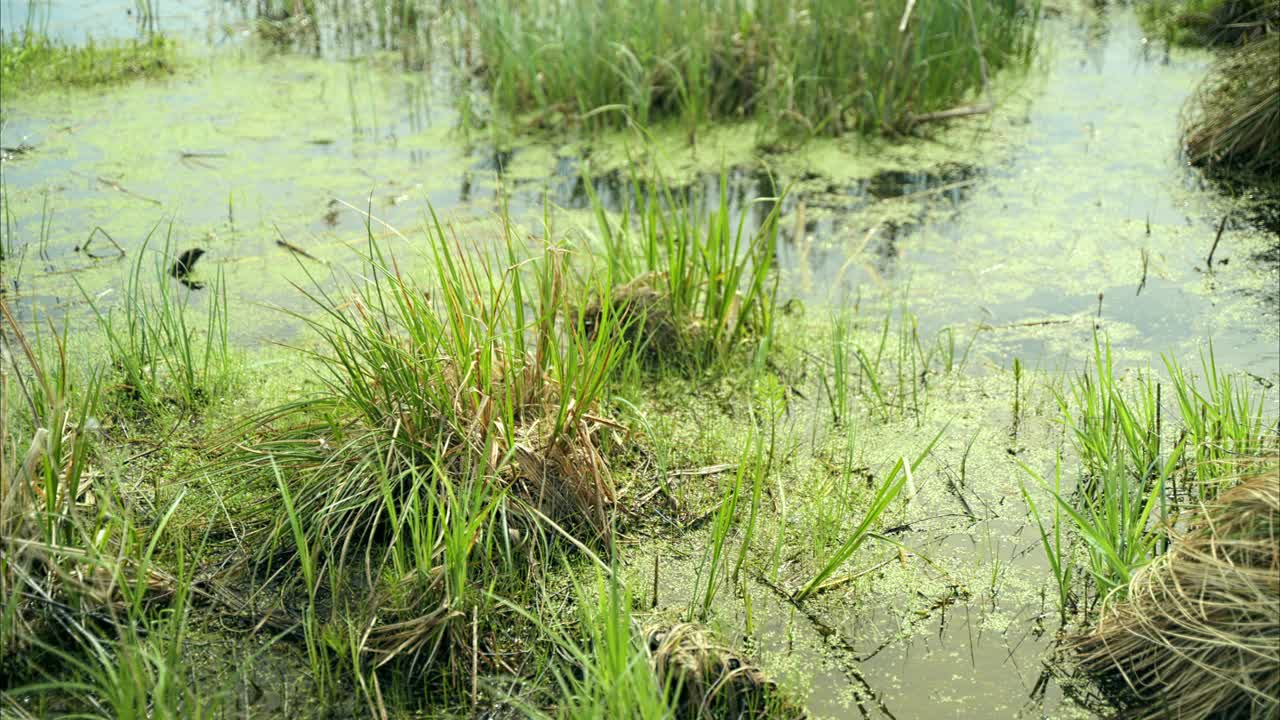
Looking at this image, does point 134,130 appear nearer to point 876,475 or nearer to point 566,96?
point 566,96

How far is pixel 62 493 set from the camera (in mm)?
1872

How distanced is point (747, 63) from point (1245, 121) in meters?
1.91

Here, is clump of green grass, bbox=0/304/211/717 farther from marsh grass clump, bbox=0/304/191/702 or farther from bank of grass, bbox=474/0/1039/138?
bank of grass, bbox=474/0/1039/138

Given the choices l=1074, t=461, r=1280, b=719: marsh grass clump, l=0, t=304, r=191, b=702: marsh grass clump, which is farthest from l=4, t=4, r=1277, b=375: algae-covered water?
l=1074, t=461, r=1280, b=719: marsh grass clump

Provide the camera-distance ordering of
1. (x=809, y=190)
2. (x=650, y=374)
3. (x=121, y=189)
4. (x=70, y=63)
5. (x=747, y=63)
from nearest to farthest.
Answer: (x=650, y=374) → (x=121, y=189) → (x=809, y=190) → (x=747, y=63) → (x=70, y=63)

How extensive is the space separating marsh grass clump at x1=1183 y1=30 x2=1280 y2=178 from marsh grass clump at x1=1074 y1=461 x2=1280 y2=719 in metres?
2.63

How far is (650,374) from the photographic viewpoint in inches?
116

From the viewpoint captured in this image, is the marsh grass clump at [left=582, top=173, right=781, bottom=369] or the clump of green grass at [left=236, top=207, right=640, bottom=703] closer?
the clump of green grass at [left=236, top=207, right=640, bottom=703]

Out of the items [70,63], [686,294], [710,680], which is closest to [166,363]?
[686,294]

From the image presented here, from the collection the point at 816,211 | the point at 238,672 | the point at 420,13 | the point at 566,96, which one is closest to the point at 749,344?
the point at 816,211

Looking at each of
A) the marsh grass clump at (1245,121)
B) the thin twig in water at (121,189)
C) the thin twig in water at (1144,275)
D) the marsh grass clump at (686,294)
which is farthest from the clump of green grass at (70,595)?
the marsh grass clump at (1245,121)

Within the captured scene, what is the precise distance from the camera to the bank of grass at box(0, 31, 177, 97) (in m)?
4.94

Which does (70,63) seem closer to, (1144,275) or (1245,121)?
(1144,275)

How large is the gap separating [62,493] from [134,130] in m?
3.16
